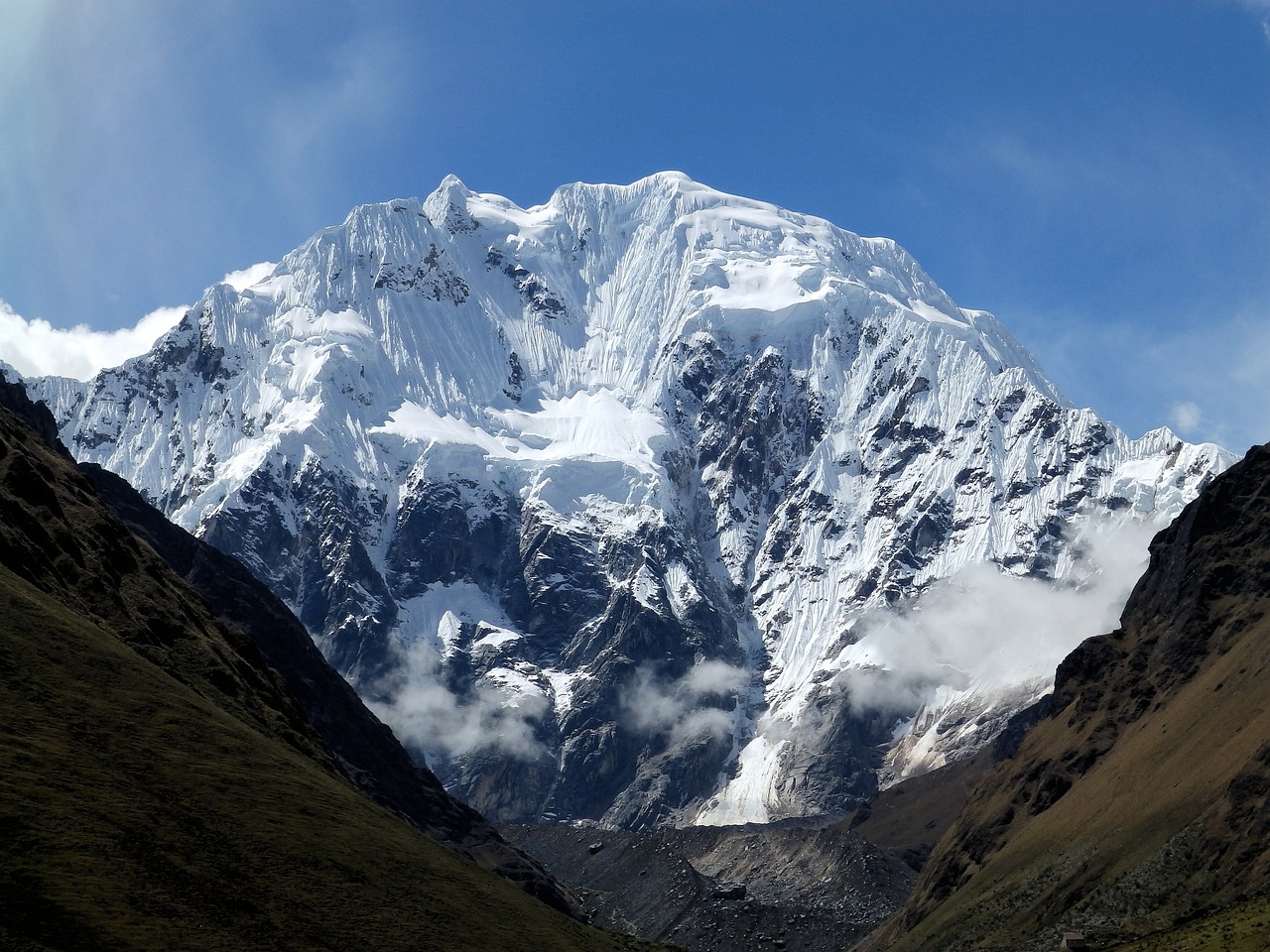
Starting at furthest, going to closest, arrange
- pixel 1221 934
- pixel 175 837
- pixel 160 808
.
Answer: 1. pixel 1221 934
2. pixel 160 808
3. pixel 175 837

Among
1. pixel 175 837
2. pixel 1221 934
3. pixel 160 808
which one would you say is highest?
pixel 160 808

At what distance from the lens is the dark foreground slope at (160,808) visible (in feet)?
342

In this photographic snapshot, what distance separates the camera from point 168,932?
102875 millimetres

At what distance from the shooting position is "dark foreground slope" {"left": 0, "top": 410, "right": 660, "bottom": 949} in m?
104

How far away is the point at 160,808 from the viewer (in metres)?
119

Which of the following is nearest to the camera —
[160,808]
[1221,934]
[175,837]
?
[175,837]

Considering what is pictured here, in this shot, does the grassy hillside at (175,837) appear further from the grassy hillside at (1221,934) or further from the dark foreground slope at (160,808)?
the grassy hillside at (1221,934)

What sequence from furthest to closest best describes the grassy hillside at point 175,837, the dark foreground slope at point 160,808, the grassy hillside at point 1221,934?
the grassy hillside at point 1221,934
the dark foreground slope at point 160,808
the grassy hillside at point 175,837

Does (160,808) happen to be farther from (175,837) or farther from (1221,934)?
(1221,934)

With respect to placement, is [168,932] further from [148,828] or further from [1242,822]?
[1242,822]

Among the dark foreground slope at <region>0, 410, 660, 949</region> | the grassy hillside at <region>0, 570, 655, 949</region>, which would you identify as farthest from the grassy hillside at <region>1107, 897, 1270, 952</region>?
the dark foreground slope at <region>0, 410, 660, 949</region>

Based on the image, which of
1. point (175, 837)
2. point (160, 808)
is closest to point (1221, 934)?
point (175, 837)

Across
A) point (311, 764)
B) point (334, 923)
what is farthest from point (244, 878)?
point (311, 764)

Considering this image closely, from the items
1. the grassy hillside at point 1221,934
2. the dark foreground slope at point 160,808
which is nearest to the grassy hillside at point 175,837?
the dark foreground slope at point 160,808
